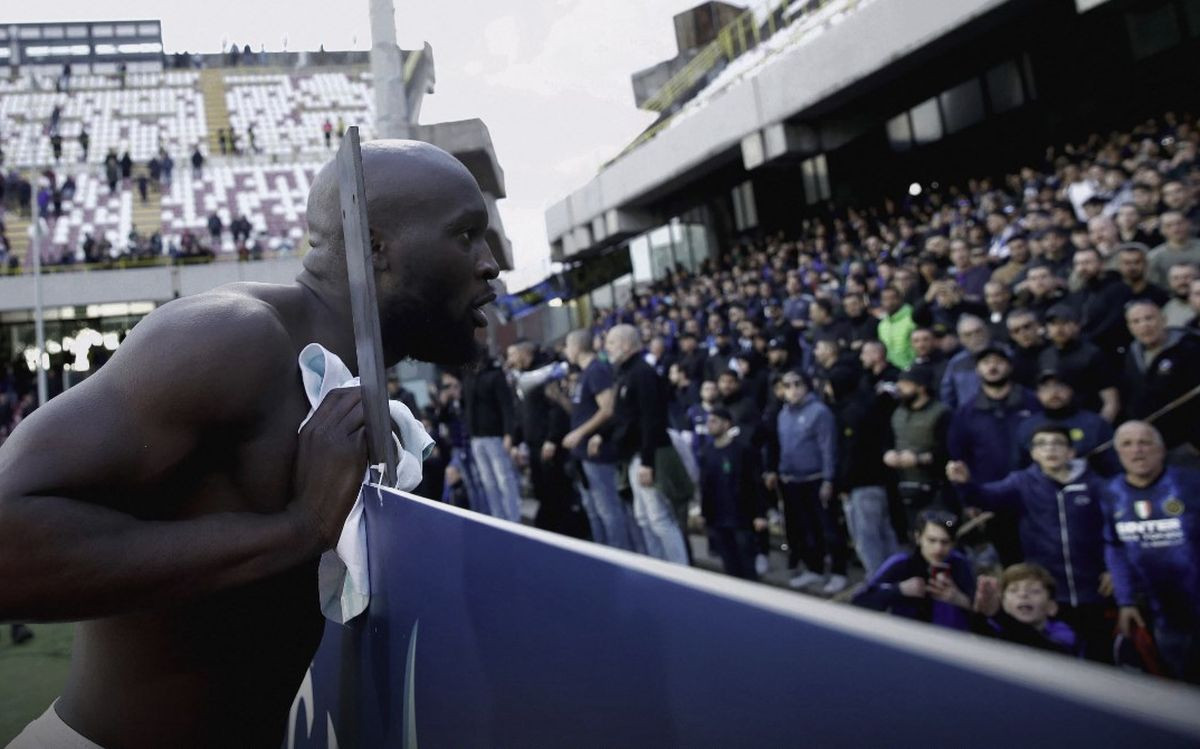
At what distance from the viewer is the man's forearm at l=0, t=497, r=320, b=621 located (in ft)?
3.26

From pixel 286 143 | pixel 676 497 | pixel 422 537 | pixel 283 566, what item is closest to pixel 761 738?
pixel 422 537

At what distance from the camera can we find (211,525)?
1126 mm

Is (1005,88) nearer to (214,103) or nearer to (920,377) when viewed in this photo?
(920,377)

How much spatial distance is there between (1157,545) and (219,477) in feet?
11.2

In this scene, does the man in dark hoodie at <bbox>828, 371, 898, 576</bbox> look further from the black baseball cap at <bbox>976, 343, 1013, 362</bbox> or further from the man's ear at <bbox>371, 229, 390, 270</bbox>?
the man's ear at <bbox>371, 229, 390, 270</bbox>

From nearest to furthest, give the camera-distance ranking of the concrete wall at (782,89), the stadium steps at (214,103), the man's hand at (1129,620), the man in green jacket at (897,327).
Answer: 1. the man's hand at (1129,620)
2. the man in green jacket at (897,327)
3. the concrete wall at (782,89)
4. the stadium steps at (214,103)

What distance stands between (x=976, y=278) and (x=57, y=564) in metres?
6.70

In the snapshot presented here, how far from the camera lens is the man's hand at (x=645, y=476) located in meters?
5.69

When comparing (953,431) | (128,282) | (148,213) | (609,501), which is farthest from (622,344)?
(148,213)

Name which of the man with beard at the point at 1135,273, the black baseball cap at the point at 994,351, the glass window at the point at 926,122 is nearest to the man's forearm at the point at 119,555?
the black baseball cap at the point at 994,351

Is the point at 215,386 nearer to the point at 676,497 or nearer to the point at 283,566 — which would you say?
the point at 283,566

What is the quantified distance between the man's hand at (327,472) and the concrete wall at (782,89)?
1172cm

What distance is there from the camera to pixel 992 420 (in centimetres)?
448

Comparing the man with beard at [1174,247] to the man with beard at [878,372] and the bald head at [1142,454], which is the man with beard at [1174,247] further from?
the bald head at [1142,454]
